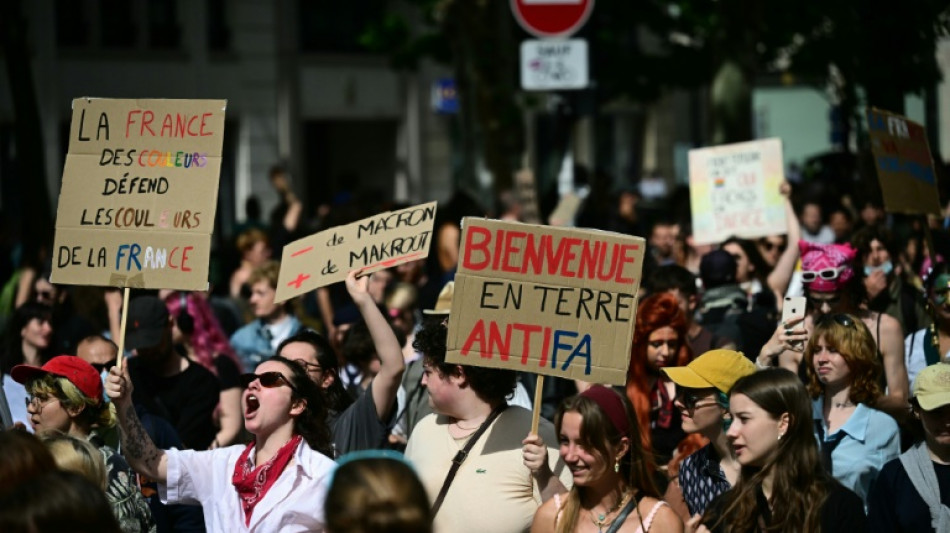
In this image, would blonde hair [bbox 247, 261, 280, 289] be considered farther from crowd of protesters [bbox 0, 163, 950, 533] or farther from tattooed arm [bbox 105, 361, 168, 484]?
tattooed arm [bbox 105, 361, 168, 484]

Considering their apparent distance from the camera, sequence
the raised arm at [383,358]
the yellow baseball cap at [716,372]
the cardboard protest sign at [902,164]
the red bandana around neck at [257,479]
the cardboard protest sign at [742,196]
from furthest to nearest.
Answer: the cardboard protest sign at [742,196], the cardboard protest sign at [902,164], the raised arm at [383,358], the yellow baseball cap at [716,372], the red bandana around neck at [257,479]

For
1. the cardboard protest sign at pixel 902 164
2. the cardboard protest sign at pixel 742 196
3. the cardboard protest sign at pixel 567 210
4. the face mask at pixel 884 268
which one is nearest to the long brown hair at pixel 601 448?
the cardboard protest sign at pixel 902 164

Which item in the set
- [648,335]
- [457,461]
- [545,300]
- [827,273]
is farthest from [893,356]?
[457,461]

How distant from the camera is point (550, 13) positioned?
12773 mm

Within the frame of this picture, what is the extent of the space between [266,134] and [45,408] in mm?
22268

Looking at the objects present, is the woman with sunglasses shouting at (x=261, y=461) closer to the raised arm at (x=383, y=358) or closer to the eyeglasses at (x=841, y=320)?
the raised arm at (x=383, y=358)

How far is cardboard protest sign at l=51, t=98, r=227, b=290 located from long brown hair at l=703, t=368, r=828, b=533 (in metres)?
2.39

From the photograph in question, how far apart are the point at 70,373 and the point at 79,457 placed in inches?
44.9

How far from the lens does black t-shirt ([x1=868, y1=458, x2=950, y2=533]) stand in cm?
572

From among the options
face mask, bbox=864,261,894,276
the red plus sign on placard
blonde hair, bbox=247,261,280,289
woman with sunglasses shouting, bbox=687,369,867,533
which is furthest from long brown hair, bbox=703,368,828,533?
blonde hair, bbox=247,261,280,289

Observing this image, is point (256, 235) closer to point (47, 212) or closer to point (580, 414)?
point (47, 212)

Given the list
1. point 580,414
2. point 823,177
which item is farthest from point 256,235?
point 823,177

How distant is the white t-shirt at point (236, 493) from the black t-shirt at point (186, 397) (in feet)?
6.46

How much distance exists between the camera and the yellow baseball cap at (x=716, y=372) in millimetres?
5926
